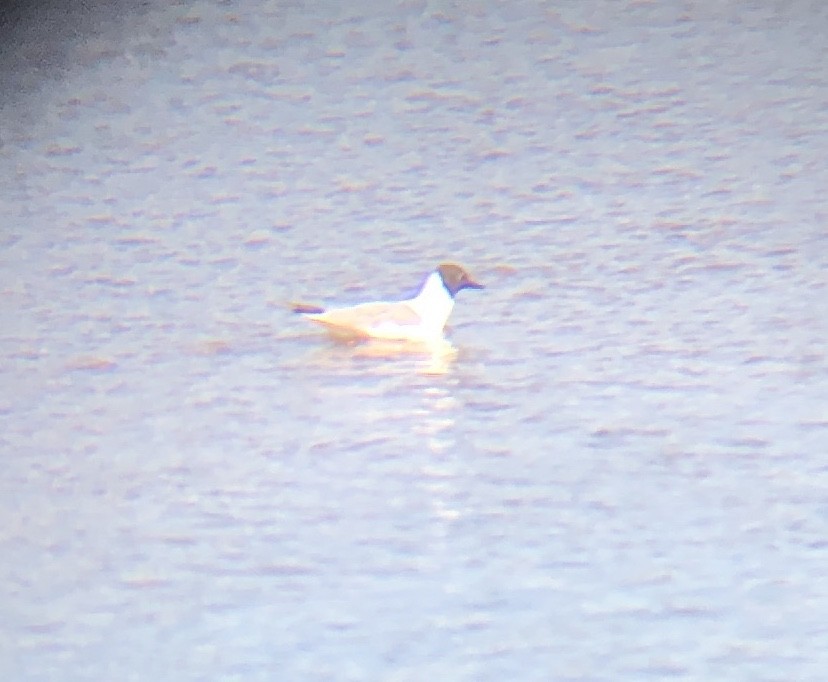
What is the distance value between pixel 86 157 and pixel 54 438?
0.91 metres

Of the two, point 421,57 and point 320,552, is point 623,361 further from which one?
point 421,57

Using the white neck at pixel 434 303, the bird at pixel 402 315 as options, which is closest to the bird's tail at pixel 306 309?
the bird at pixel 402 315

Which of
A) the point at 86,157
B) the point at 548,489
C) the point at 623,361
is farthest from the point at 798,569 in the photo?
the point at 86,157

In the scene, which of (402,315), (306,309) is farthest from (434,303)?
(306,309)

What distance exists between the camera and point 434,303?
1.74 metres

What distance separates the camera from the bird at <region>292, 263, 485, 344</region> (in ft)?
5.69

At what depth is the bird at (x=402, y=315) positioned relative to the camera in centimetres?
173

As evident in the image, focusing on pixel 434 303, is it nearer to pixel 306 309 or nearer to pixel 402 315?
pixel 402 315

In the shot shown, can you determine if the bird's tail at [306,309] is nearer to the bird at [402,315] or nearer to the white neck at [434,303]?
the bird at [402,315]

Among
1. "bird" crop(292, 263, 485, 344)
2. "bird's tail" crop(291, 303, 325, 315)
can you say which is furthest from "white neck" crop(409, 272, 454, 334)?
"bird's tail" crop(291, 303, 325, 315)

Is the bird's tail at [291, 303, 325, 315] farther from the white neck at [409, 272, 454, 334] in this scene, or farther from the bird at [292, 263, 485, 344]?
the white neck at [409, 272, 454, 334]

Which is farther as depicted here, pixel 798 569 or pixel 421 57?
pixel 421 57

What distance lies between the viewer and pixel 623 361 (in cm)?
163

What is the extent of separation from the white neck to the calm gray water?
0.14 ft
